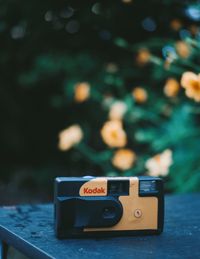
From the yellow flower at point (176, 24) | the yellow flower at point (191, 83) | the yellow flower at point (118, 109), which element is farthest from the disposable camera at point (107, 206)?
the yellow flower at point (176, 24)

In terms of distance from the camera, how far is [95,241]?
1.20 meters

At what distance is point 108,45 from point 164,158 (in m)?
1.23

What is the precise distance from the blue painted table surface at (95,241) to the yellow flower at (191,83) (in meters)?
0.45

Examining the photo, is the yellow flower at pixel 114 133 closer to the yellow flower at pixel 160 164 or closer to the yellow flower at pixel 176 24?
the yellow flower at pixel 160 164

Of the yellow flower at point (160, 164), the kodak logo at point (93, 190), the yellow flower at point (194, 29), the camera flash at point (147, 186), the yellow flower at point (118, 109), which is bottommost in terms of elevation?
the kodak logo at point (93, 190)

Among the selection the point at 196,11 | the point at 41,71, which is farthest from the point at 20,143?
the point at 196,11

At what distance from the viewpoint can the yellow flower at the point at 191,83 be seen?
1774mm

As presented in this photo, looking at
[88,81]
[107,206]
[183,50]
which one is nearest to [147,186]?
[107,206]

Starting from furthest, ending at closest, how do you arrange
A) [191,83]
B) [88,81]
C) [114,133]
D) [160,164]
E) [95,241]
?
[88,81], [114,133], [160,164], [191,83], [95,241]

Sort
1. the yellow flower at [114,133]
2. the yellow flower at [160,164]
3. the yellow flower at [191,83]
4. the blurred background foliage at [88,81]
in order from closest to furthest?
the yellow flower at [191,83], the yellow flower at [160,164], the yellow flower at [114,133], the blurred background foliage at [88,81]

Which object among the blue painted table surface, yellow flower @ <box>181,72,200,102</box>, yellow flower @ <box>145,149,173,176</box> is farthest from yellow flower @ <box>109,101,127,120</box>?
the blue painted table surface

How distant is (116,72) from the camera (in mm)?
3182

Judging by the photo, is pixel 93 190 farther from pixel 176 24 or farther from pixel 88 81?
pixel 88 81

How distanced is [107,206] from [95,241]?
0.27 ft
